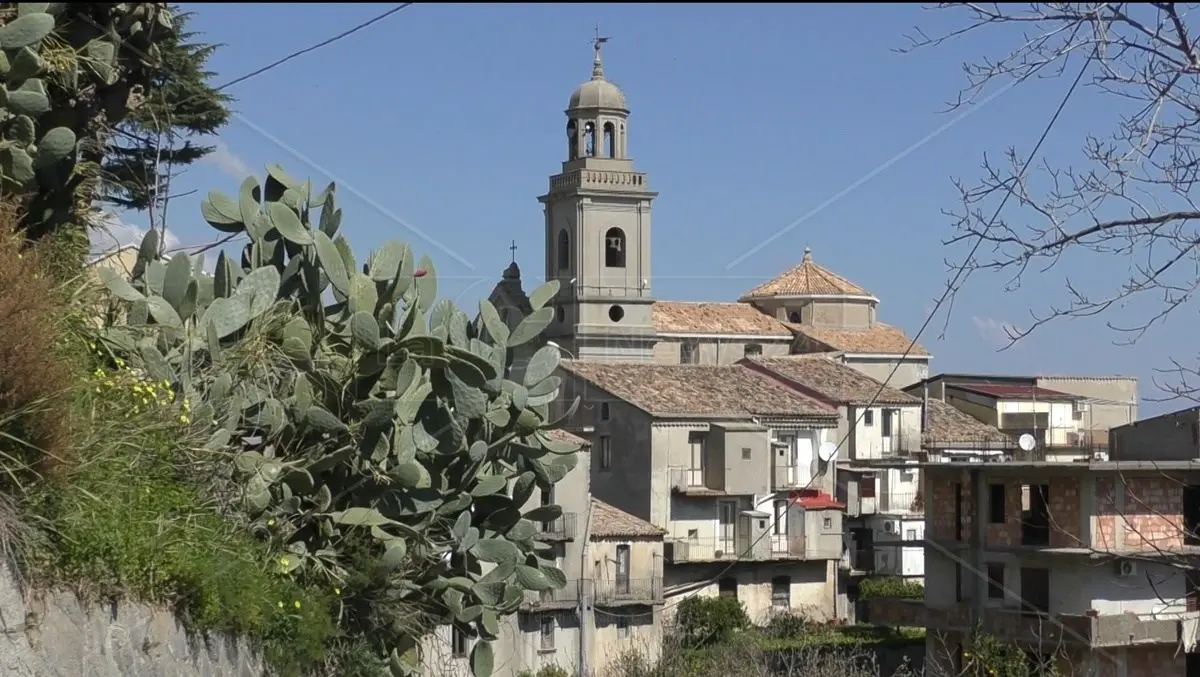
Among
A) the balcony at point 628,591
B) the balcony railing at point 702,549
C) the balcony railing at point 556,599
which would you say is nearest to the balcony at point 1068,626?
the balcony railing at point 556,599

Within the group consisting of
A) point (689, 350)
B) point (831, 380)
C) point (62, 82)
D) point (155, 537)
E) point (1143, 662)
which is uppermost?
point (689, 350)

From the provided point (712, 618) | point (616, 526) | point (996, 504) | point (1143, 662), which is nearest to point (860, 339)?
point (712, 618)

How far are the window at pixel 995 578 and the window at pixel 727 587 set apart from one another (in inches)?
485

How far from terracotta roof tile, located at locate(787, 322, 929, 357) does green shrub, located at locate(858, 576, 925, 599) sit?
69.7ft

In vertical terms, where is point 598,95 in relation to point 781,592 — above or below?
above

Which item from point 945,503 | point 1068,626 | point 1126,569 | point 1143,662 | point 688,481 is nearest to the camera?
point 1126,569

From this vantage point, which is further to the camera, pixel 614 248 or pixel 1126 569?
pixel 614 248

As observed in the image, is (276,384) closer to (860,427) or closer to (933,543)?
(933,543)

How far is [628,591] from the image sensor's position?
1438 inches

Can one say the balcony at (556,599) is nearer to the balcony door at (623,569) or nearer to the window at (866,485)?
the balcony door at (623,569)

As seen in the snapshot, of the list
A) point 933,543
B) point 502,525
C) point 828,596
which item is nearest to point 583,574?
point 933,543

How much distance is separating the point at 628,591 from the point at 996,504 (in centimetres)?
896

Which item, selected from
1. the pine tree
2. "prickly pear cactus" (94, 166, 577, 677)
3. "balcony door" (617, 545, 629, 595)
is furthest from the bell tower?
"prickly pear cactus" (94, 166, 577, 677)

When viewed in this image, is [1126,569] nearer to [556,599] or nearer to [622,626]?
[556,599]
